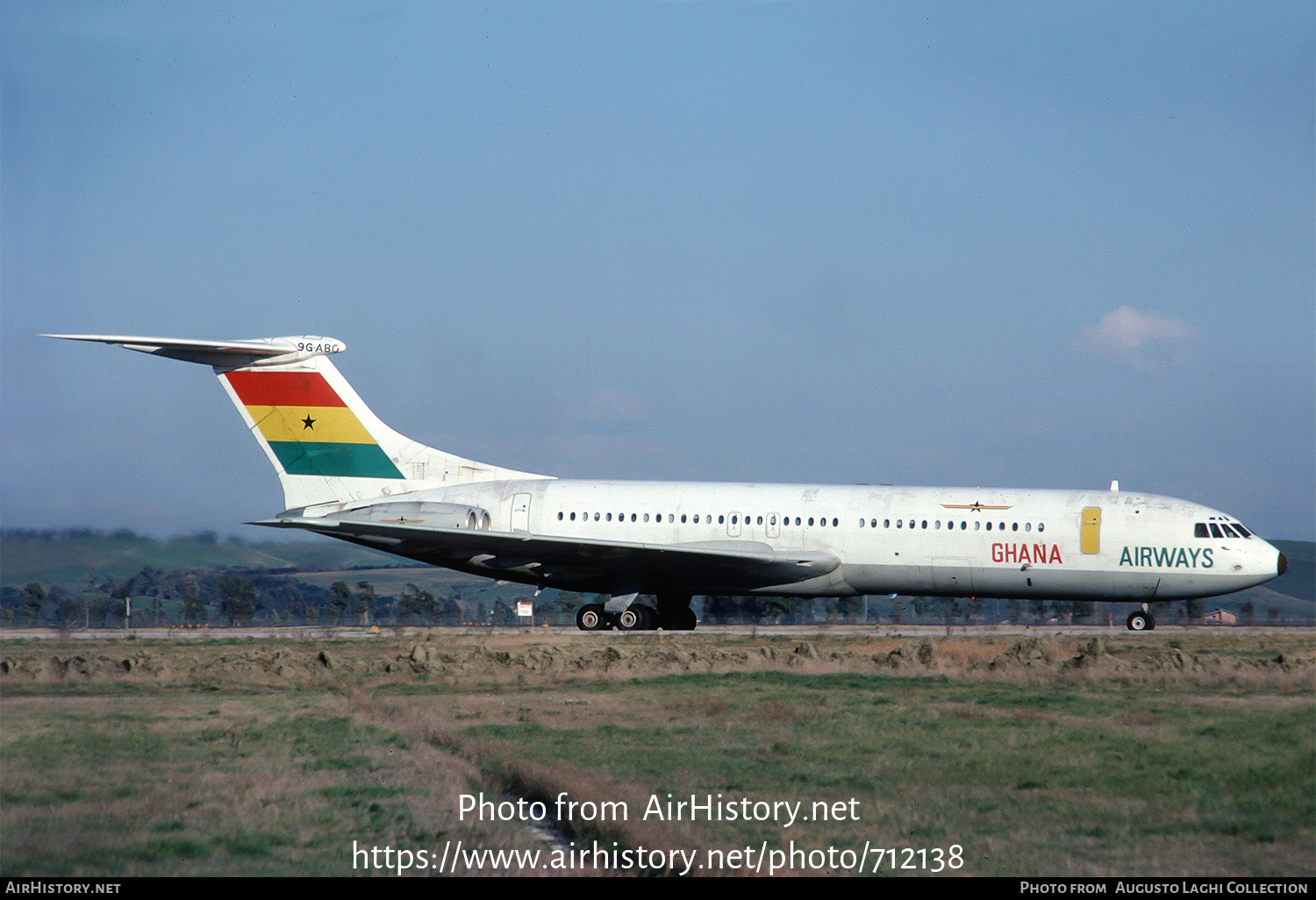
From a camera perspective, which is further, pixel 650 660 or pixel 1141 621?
pixel 1141 621

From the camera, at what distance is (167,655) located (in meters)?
24.0

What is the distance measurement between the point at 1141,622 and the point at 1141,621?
0.05m

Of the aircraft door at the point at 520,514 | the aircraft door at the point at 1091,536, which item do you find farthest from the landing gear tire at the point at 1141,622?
the aircraft door at the point at 520,514

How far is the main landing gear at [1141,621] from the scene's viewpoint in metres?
30.9

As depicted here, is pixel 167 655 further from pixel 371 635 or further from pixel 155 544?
pixel 155 544

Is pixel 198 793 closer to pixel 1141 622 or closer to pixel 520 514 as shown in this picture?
pixel 520 514

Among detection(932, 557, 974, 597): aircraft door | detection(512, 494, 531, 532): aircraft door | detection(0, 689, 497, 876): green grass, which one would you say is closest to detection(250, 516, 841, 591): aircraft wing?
detection(512, 494, 531, 532): aircraft door

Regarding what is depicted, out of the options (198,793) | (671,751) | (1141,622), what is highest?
(1141,622)

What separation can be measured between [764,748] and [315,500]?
22.4 m

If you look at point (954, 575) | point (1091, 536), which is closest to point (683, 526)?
point (954, 575)

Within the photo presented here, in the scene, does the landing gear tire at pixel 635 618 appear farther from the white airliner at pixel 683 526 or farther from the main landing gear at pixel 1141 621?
the main landing gear at pixel 1141 621

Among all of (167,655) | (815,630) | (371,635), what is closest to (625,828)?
(167,655)

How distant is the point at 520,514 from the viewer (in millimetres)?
32156

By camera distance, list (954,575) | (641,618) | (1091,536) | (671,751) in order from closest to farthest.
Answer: (671,751) → (1091,536) → (954,575) → (641,618)
